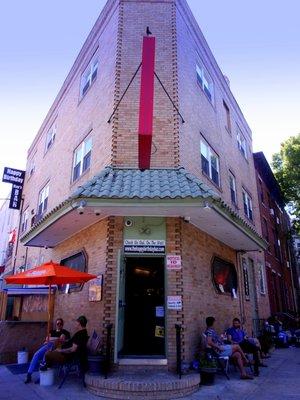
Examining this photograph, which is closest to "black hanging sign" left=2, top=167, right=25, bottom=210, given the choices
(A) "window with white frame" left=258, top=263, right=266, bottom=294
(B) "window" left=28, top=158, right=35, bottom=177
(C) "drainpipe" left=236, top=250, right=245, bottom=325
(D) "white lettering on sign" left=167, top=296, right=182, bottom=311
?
(B) "window" left=28, top=158, right=35, bottom=177

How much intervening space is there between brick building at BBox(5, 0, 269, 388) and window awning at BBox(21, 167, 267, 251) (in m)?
0.03

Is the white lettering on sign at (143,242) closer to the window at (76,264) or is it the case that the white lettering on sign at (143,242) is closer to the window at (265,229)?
the window at (76,264)

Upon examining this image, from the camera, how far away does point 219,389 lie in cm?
709

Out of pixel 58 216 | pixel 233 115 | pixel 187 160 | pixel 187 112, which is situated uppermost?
pixel 233 115

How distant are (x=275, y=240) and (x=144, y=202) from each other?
1959 centimetres

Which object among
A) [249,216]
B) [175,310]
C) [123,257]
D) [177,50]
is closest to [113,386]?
[175,310]

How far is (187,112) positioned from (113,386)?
8.32 m

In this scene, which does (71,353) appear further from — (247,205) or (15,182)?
(15,182)

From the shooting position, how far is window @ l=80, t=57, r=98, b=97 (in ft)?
44.3

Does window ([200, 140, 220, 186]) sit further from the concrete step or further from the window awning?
the concrete step

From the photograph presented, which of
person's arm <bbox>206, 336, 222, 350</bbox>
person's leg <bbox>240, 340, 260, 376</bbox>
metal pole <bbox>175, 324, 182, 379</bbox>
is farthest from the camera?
person's leg <bbox>240, 340, 260, 376</bbox>

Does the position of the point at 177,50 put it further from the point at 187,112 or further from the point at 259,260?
the point at 259,260

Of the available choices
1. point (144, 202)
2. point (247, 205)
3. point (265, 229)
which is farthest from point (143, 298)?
point (265, 229)

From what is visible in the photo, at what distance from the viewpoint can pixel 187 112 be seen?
37.0 ft
